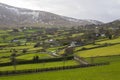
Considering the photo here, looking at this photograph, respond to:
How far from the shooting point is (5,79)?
79.5 metres

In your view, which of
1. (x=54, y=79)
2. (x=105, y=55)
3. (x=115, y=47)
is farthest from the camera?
(x=115, y=47)

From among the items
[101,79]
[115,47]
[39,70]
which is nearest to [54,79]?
[101,79]

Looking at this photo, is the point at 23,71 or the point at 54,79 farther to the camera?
the point at 23,71

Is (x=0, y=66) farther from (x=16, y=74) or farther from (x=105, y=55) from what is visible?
(x=105, y=55)

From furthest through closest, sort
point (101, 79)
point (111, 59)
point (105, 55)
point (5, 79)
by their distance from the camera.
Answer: point (105, 55) < point (111, 59) < point (5, 79) < point (101, 79)

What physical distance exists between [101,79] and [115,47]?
6408 cm

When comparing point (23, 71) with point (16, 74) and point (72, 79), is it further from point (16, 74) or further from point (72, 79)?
point (72, 79)

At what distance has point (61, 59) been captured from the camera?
119m

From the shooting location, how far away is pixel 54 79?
231ft

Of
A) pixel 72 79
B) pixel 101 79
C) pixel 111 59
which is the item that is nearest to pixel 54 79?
pixel 72 79

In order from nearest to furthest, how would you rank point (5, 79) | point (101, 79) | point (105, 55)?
point (101, 79), point (5, 79), point (105, 55)

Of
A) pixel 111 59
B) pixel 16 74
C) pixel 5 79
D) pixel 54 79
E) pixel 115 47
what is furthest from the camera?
pixel 115 47

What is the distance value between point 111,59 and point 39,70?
26.3m

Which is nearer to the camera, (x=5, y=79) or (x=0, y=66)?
Answer: (x=5, y=79)
